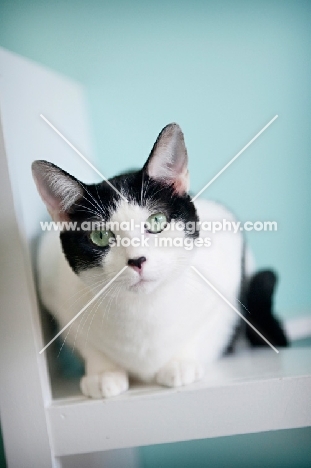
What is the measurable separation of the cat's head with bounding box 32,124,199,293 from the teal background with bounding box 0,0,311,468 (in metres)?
0.07

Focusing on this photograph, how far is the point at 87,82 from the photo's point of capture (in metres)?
0.75

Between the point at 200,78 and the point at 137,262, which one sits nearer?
the point at 137,262

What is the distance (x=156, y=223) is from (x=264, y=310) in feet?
0.97

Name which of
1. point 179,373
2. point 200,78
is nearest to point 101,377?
point 179,373

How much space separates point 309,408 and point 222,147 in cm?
44

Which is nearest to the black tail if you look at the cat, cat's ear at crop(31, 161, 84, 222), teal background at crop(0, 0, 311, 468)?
the cat

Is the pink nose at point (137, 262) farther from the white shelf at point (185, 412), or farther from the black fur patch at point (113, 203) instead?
the white shelf at point (185, 412)

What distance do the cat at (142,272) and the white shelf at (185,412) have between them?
0.03m

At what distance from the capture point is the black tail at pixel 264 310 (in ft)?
2.70

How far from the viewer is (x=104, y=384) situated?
721mm

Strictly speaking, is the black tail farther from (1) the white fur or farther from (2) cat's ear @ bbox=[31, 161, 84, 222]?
(2) cat's ear @ bbox=[31, 161, 84, 222]

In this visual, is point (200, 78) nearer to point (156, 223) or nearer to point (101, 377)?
point (156, 223)

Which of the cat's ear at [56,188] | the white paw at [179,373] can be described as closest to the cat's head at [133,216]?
the cat's ear at [56,188]

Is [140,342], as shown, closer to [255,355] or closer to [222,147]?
[255,355]
